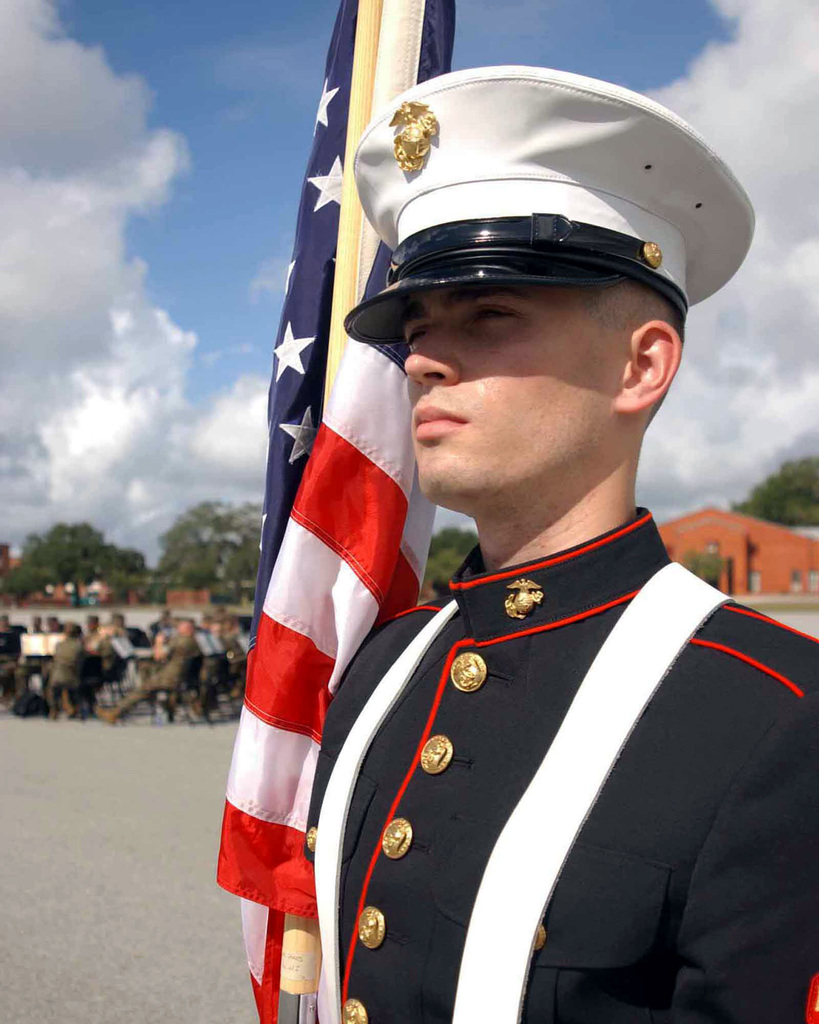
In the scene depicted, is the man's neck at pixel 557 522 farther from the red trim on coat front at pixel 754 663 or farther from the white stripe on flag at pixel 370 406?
the white stripe on flag at pixel 370 406

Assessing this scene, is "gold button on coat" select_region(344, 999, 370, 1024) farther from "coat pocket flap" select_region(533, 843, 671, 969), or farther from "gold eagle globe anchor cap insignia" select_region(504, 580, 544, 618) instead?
Answer: "gold eagle globe anchor cap insignia" select_region(504, 580, 544, 618)

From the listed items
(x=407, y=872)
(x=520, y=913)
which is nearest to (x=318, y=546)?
(x=407, y=872)

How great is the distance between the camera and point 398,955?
150cm

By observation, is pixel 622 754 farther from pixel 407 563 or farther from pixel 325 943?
pixel 407 563

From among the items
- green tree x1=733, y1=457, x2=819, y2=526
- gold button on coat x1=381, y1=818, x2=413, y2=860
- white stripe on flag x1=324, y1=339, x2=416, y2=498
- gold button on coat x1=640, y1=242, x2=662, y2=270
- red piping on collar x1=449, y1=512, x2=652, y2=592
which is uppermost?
green tree x1=733, y1=457, x2=819, y2=526

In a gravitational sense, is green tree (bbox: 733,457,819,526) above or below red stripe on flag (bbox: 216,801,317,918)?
above

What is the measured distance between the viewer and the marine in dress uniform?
126cm

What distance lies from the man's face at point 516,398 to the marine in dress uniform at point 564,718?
2.3 inches

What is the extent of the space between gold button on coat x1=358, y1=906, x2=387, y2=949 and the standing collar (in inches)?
18.8

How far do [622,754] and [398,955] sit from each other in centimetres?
47

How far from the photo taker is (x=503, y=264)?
1.53 m

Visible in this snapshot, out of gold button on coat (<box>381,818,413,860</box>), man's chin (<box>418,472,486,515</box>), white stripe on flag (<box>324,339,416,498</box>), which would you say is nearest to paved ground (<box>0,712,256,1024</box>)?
white stripe on flag (<box>324,339,416,498</box>)

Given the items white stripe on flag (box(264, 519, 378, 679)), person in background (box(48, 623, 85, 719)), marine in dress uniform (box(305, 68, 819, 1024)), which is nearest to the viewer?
marine in dress uniform (box(305, 68, 819, 1024))

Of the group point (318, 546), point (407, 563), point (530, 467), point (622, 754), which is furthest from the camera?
point (407, 563)
